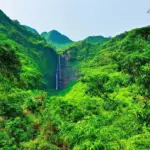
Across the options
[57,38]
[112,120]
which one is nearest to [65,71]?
[112,120]

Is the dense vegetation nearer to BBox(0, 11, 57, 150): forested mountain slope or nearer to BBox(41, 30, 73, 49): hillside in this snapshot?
BBox(0, 11, 57, 150): forested mountain slope

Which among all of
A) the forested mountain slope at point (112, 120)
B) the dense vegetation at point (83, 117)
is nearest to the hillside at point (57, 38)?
the dense vegetation at point (83, 117)

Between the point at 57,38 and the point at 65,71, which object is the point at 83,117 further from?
the point at 57,38

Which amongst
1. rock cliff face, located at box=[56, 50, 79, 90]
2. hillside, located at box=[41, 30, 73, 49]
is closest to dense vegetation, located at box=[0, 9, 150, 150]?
rock cliff face, located at box=[56, 50, 79, 90]

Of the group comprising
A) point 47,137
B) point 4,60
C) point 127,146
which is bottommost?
point 47,137

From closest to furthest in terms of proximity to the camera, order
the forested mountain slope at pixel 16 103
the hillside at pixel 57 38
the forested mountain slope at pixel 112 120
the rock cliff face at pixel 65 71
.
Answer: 1. the forested mountain slope at pixel 16 103
2. the forested mountain slope at pixel 112 120
3. the rock cliff face at pixel 65 71
4. the hillside at pixel 57 38

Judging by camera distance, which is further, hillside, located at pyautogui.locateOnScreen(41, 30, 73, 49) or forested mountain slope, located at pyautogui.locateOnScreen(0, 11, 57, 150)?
hillside, located at pyautogui.locateOnScreen(41, 30, 73, 49)

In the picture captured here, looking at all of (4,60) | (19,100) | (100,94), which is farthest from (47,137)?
(4,60)

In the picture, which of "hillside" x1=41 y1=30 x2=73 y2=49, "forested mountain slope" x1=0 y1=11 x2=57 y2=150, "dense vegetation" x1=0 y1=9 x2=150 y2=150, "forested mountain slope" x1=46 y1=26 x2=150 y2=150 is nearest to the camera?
"forested mountain slope" x1=0 y1=11 x2=57 y2=150

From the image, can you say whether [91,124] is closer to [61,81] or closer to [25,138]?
[25,138]

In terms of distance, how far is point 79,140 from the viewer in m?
18.1

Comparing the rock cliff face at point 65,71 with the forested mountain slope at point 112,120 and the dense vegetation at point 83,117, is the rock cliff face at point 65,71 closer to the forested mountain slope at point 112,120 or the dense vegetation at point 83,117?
the dense vegetation at point 83,117

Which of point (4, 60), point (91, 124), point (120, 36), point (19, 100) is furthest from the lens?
point (120, 36)

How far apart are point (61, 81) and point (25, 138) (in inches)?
2155
